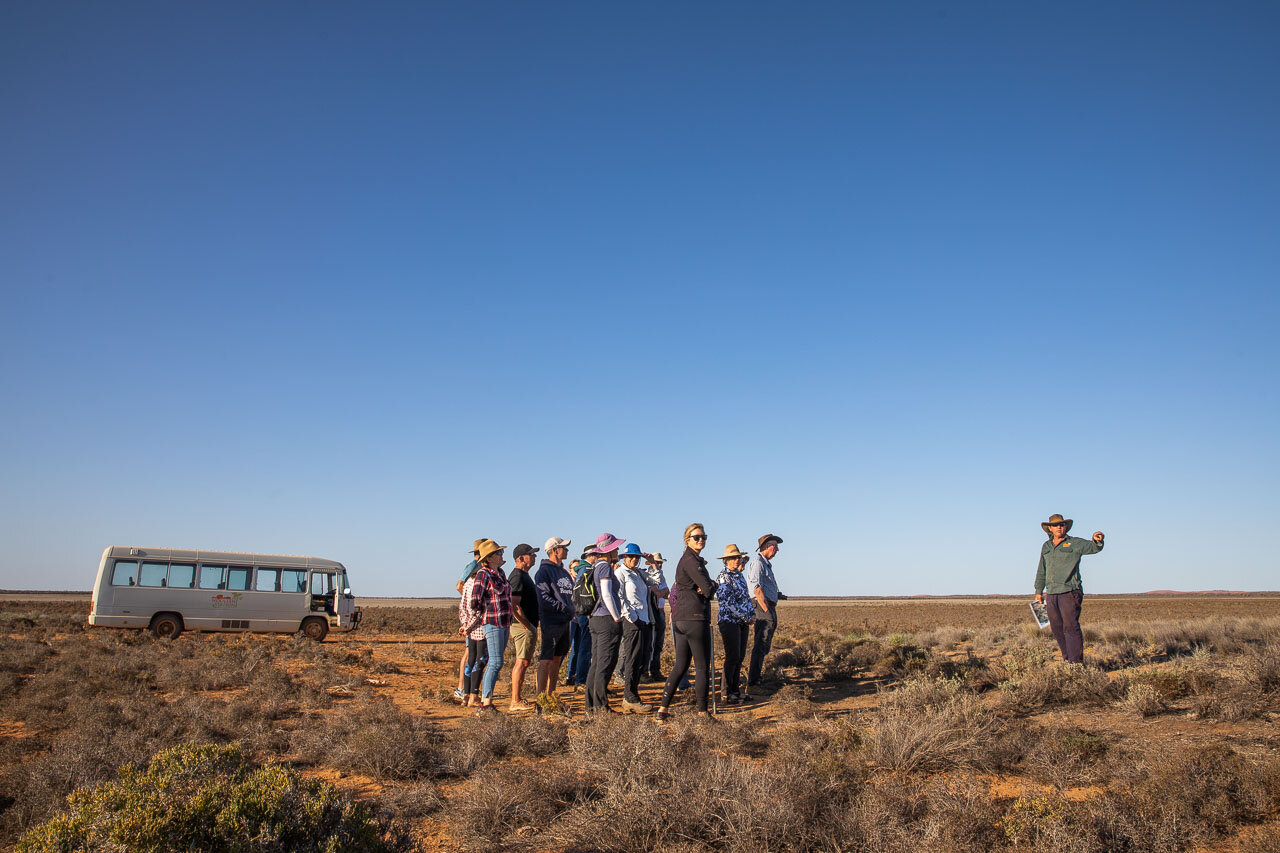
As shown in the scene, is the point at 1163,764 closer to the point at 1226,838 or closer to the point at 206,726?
the point at 1226,838

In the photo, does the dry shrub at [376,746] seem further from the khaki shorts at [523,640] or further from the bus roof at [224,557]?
the bus roof at [224,557]

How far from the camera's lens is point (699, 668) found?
7.32m

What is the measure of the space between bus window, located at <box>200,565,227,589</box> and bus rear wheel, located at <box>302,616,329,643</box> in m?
2.40

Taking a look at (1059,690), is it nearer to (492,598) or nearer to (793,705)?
(793,705)

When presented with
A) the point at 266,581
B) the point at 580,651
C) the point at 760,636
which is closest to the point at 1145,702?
the point at 760,636

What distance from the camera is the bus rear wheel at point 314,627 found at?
66.7 feet

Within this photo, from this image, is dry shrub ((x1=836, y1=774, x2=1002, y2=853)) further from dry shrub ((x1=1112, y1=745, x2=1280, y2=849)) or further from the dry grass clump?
the dry grass clump

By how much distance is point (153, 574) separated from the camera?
1942cm

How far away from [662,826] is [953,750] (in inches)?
97.0

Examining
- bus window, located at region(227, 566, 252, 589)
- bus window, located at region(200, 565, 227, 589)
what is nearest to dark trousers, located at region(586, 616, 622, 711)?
bus window, located at region(227, 566, 252, 589)

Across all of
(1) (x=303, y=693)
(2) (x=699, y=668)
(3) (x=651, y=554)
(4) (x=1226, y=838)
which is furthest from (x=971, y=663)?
(1) (x=303, y=693)

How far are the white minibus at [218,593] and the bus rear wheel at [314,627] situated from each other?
0.03 meters

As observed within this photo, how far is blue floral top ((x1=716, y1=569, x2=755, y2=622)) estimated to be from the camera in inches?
341

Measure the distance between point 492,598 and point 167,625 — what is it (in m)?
15.9
